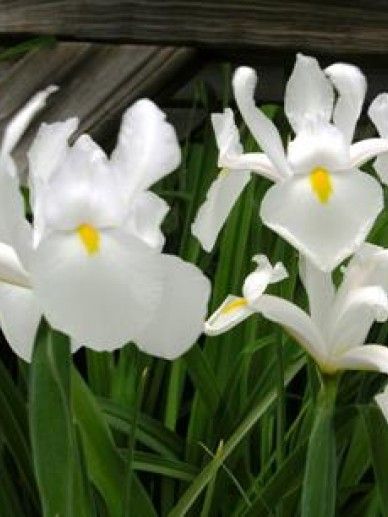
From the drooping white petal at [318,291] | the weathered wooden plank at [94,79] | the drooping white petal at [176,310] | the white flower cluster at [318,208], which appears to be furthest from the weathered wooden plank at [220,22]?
the drooping white petal at [176,310]

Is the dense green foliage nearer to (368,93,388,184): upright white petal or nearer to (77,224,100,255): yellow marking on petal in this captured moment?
(77,224,100,255): yellow marking on petal

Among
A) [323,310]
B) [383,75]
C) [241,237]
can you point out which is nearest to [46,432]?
[323,310]

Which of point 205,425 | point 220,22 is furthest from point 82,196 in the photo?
point 220,22

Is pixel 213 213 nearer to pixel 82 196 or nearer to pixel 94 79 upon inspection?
pixel 82 196

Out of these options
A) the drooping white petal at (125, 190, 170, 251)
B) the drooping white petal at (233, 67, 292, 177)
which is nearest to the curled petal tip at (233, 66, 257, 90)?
the drooping white petal at (233, 67, 292, 177)

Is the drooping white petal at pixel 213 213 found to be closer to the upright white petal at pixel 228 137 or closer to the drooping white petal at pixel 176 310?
the upright white petal at pixel 228 137

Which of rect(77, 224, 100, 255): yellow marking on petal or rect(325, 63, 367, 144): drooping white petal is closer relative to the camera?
rect(77, 224, 100, 255): yellow marking on petal
